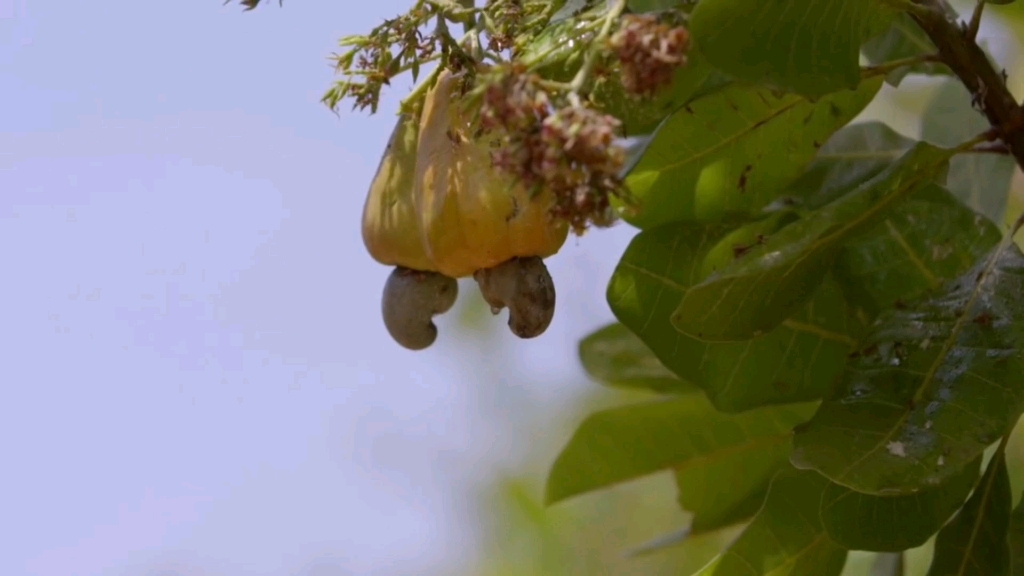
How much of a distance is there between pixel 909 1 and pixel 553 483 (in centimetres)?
72

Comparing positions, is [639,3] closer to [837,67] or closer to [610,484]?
[837,67]

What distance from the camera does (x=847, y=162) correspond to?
144 cm

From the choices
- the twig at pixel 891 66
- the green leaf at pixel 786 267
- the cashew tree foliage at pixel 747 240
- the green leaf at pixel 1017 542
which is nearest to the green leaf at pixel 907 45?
the cashew tree foliage at pixel 747 240

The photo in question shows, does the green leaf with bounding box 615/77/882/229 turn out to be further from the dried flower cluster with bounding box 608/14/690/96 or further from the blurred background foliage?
the blurred background foliage

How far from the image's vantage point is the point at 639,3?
110 centimetres

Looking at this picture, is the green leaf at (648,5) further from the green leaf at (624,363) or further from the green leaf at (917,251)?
the green leaf at (624,363)

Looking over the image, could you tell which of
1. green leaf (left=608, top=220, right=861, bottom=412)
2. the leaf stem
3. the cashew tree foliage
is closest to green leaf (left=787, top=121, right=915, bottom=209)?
the cashew tree foliage

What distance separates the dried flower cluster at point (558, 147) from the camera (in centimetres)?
71

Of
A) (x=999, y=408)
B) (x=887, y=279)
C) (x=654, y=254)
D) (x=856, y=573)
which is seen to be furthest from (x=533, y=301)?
(x=856, y=573)

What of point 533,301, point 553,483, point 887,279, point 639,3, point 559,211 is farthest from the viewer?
point 553,483

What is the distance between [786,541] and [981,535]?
0.58 ft

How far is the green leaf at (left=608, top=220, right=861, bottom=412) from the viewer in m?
1.19

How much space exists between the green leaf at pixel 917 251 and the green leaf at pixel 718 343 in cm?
4

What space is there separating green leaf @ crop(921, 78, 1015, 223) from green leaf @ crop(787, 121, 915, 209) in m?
0.09
